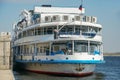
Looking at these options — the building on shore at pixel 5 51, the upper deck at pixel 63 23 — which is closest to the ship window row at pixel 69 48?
the upper deck at pixel 63 23

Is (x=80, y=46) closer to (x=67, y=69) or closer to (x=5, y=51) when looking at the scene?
(x=67, y=69)

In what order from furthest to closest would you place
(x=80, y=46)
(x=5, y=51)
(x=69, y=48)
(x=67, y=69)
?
(x=5, y=51) < (x=80, y=46) < (x=69, y=48) < (x=67, y=69)

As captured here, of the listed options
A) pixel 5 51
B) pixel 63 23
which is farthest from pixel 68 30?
pixel 5 51

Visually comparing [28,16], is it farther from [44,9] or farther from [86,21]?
[86,21]

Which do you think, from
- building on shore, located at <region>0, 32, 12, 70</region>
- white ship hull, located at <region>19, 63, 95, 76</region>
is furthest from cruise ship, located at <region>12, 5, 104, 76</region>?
building on shore, located at <region>0, 32, 12, 70</region>

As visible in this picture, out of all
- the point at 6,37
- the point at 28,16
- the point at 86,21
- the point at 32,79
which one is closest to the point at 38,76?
the point at 32,79

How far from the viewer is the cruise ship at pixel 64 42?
36.4 meters

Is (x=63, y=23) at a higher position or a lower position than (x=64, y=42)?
higher

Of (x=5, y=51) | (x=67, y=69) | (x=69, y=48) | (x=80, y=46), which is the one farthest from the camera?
(x=5, y=51)

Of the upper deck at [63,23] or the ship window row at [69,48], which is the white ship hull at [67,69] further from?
the upper deck at [63,23]

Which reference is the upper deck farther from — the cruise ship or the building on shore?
the building on shore

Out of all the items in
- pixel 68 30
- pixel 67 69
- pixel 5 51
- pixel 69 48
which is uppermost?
pixel 68 30

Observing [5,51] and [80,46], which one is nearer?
[80,46]

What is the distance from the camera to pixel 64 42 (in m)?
37.3
